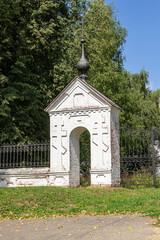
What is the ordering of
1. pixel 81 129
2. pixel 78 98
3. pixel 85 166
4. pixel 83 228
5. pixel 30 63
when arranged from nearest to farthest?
pixel 83 228
pixel 78 98
pixel 81 129
pixel 85 166
pixel 30 63

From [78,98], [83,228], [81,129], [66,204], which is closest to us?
[83,228]

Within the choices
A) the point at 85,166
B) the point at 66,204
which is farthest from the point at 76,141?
the point at 66,204

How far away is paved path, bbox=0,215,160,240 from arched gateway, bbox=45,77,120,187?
517 cm

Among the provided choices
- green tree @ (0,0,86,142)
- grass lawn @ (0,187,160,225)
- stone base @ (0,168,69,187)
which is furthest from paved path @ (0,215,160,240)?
green tree @ (0,0,86,142)

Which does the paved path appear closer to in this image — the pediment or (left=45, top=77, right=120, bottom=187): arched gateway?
(left=45, top=77, right=120, bottom=187): arched gateway

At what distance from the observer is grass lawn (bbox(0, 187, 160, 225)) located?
760cm

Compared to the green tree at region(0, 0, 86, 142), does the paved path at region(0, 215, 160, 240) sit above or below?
below

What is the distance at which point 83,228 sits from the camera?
19.3 ft

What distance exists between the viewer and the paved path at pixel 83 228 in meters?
5.19

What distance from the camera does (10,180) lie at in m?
13.2

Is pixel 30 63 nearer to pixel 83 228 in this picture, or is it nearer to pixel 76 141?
pixel 76 141

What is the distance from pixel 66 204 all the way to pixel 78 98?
5.11 meters

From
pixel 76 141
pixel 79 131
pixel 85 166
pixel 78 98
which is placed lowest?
pixel 85 166

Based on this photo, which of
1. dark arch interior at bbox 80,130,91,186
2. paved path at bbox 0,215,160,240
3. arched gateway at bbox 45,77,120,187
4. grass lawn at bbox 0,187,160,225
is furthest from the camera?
dark arch interior at bbox 80,130,91,186
